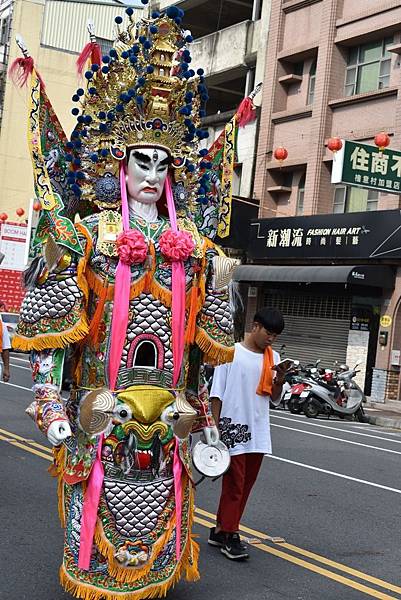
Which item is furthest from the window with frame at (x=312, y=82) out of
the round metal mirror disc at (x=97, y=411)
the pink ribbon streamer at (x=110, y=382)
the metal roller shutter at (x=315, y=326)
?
the round metal mirror disc at (x=97, y=411)

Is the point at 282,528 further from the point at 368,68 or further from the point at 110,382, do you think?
the point at 368,68

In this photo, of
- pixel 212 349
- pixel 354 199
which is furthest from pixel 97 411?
pixel 354 199

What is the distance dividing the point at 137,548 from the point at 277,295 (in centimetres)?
2204

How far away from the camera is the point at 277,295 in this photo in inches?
1043

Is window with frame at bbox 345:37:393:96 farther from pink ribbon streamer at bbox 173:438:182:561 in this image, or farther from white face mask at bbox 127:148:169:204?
pink ribbon streamer at bbox 173:438:182:561

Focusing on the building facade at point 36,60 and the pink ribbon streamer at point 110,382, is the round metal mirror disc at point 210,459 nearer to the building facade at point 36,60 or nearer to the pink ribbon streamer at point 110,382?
the pink ribbon streamer at point 110,382

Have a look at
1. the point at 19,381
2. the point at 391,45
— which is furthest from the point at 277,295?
the point at 19,381

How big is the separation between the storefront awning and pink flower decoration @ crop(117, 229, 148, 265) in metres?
15.8

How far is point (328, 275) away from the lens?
74.3 ft

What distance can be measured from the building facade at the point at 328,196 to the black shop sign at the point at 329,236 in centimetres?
3

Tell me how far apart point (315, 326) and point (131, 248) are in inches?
801

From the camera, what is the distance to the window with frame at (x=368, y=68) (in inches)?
936

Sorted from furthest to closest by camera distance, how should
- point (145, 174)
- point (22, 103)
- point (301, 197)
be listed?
1. point (22, 103)
2. point (301, 197)
3. point (145, 174)

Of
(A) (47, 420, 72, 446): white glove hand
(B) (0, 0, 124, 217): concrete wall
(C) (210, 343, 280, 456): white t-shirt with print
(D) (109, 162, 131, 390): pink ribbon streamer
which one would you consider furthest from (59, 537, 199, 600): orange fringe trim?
(B) (0, 0, 124, 217): concrete wall
